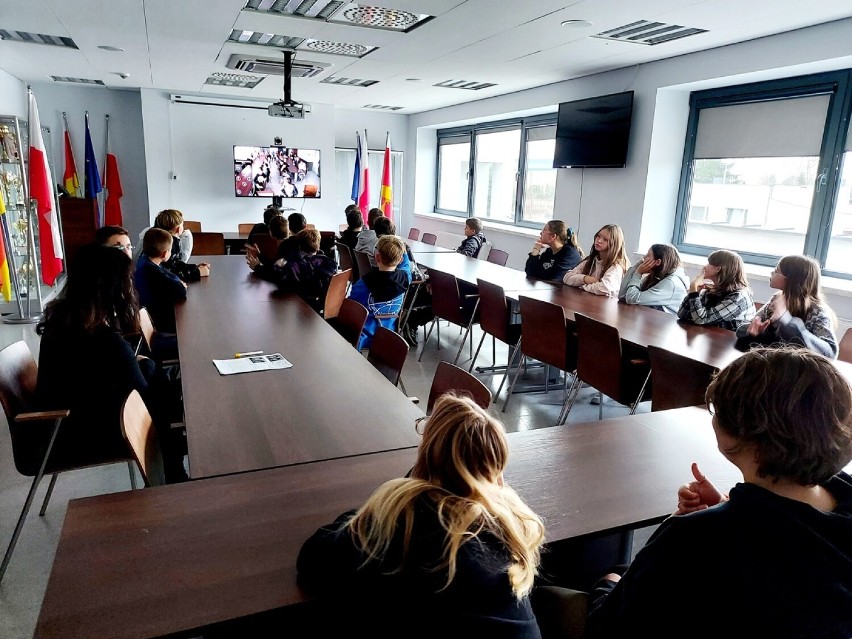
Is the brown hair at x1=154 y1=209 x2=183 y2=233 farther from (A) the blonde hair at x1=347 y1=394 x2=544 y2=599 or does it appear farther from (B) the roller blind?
(B) the roller blind

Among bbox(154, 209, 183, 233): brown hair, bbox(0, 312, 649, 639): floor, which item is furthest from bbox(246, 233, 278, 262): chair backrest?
bbox(0, 312, 649, 639): floor

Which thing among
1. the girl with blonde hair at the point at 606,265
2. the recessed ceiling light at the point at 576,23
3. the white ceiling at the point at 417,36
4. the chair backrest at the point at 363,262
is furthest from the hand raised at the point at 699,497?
the chair backrest at the point at 363,262

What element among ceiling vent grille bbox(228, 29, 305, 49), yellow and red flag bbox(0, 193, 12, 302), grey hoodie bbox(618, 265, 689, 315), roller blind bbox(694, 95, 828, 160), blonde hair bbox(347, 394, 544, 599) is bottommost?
yellow and red flag bbox(0, 193, 12, 302)

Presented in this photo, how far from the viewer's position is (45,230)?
18.8 feet

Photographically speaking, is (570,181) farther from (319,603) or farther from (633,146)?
(319,603)

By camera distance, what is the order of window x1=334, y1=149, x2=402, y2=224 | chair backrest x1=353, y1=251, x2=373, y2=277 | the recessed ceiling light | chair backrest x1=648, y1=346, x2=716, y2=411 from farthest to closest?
window x1=334, y1=149, x2=402, y2=224, chair backrest x1=353, y1=251, x2=373, y2=277, the recessed ceiling light, chair backrest x1=648, y1=346, x2=716, y2=411

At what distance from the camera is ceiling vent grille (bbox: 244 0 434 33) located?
421cm

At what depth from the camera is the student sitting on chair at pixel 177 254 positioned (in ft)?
14.6

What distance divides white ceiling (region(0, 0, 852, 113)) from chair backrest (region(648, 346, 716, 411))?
96.8 inches

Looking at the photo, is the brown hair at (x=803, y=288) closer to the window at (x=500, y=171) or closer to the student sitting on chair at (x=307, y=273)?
the student sitting on chair at (x=307, y=273)

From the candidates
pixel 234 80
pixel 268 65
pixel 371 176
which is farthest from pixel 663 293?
pixel 371 176

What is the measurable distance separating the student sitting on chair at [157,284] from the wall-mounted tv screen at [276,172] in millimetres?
5923

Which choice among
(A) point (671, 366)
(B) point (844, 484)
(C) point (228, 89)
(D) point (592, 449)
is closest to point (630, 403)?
(A) point (671, 366)

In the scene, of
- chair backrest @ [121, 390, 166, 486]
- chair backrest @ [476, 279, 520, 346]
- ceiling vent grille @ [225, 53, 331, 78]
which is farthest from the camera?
ceiling vent grille @ [225, 53, 331, 78]
